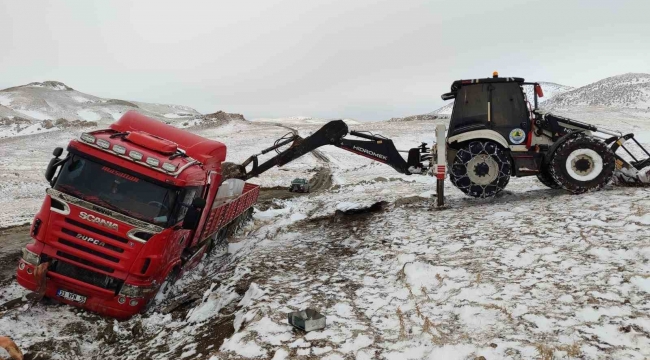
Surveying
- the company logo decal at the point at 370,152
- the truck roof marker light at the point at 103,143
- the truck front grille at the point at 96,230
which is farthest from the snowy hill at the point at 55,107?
the truck front grille at the point at 96,230

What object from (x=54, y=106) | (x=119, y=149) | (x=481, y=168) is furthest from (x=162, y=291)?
(x=54, y=106)

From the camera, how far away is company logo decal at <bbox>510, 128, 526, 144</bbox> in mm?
9828

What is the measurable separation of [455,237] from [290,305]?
3623mm

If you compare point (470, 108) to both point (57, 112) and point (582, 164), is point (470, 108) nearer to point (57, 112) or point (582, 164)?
point (582, 164)

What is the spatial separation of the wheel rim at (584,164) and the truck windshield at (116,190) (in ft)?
28.1

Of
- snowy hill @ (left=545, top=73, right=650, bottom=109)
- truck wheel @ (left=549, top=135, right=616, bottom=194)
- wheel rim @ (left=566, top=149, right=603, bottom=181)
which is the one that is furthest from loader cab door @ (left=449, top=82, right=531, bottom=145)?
snowy hill @ (left=545, top=73, right=650, bottom=109)

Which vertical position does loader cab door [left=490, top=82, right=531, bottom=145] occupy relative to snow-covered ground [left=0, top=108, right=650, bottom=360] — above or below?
above

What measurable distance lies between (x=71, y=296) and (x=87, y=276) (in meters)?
0.45

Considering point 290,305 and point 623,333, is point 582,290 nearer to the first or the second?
point 623,333

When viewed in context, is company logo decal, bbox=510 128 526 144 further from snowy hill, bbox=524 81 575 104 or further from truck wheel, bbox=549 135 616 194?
snowy hill, bbox=524 81 575 104

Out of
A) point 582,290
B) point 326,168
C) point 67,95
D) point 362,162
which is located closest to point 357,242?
point 582,290

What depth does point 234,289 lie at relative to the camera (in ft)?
21.6

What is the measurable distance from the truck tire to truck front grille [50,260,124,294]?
24.8 feet

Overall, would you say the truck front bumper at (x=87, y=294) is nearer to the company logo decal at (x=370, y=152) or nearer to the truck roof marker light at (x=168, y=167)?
the truck roof marker light at (x=168, y=167)
